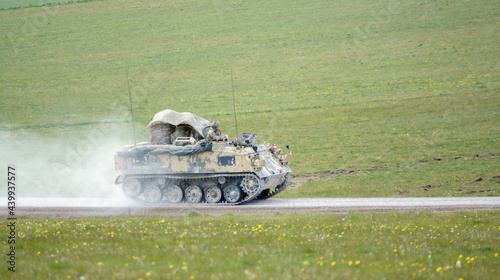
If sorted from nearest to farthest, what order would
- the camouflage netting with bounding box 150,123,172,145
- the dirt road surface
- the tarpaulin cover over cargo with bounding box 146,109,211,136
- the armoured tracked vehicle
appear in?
the dirt road surface
the armoured tracked vehicle
the tarpaulin cover over cargo with bounding box 146,109,211,136
the camouflage netting with bounding box 150,123,172,145

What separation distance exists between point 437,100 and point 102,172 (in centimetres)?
2464

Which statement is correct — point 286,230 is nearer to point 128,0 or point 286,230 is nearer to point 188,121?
point 188,121

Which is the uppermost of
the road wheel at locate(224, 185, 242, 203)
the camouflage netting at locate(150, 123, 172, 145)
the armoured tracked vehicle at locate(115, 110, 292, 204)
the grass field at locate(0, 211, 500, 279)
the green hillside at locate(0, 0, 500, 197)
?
the green hillside at locate(0, 0, 500, 197)

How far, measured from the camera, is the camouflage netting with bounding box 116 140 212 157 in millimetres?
19609

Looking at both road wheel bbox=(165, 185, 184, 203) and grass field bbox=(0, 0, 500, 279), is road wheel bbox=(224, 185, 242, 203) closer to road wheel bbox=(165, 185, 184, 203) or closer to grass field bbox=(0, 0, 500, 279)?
road wheel bbox=(165, 185, 184, 203)

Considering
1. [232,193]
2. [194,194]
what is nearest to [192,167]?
[194,194]

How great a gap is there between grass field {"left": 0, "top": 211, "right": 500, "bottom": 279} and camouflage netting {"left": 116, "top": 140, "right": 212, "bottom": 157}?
5889mm

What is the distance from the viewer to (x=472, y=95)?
38.1m

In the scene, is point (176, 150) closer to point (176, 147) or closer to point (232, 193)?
point (176, 147)

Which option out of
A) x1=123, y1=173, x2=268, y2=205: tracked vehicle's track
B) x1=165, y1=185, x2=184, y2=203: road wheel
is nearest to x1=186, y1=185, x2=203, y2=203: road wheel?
x1=123, y1=173, x2=268, y2=205: tracked vehicle's track

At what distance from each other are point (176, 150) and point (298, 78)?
26.0m

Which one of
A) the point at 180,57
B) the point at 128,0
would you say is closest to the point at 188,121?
the point at 180,57

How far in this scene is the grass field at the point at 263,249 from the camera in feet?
23.2

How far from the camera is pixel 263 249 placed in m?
8.95
